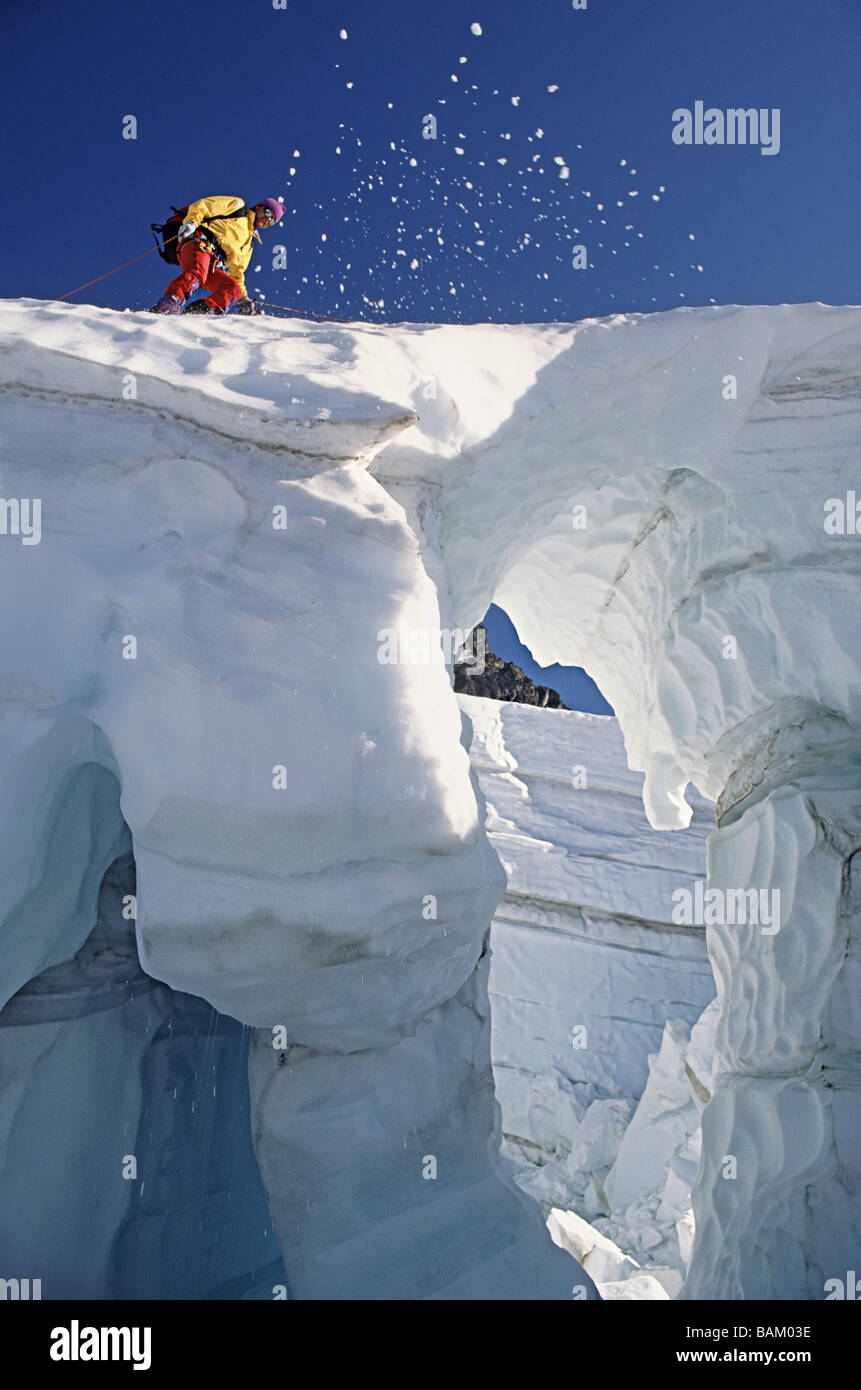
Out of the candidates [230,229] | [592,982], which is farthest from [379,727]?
[592,982]

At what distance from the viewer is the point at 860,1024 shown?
10.1 feet

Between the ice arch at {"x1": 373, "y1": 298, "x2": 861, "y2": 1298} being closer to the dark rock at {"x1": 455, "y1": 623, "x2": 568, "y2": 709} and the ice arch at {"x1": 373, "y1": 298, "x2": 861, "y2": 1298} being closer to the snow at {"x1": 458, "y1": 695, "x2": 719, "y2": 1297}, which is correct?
the snow at {"x1": 458, "y1": 695, "x2": 719, "y2": 1297}

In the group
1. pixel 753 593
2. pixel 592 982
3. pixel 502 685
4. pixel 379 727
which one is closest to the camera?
pixel 379 727

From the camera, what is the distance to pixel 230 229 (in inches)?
205

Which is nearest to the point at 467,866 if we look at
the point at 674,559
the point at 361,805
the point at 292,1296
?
the point at 361,805

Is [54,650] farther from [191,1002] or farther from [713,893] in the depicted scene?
[713,893]

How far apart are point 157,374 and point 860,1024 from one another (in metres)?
3.00

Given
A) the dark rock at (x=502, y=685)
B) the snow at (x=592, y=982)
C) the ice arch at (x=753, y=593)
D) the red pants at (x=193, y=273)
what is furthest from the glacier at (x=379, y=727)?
the dark rock at (x=502, y=685)

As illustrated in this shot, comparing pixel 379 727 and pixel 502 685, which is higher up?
pixel 502 685

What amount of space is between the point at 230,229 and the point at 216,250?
145 millimetres

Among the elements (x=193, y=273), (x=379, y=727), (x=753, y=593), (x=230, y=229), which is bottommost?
(x=379, y=727)

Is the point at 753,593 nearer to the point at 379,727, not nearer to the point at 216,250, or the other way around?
the point at 379,727

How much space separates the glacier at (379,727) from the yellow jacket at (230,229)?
261 centimetres

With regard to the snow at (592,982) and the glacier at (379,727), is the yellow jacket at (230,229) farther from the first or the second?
the snow at (592,982)
